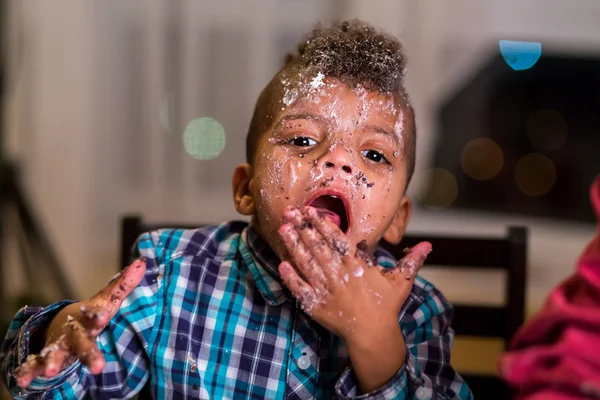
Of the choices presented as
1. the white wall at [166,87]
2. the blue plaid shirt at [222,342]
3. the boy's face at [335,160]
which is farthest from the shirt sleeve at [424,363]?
the white wall at [166,87]

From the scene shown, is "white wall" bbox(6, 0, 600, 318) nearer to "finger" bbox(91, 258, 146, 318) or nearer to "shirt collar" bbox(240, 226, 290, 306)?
"shirt collar" bbox(240, 226, 290, 306)

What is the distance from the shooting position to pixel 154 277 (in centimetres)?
69

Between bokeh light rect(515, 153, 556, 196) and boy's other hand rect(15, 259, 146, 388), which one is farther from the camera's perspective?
bokeh light rect(515, 153, 556, 196)

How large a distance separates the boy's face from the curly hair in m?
0.01

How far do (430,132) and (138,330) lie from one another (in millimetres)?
1299

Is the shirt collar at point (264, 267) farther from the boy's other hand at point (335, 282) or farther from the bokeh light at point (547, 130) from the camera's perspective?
the bokeh light at point (547, 130)

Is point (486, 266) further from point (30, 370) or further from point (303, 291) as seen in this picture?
point (30, 370)

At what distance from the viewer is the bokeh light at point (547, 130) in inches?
Result: 72.6

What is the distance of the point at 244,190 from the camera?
28.4 inches

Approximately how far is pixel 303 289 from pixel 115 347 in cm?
25

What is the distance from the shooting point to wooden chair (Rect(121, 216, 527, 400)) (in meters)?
0.86

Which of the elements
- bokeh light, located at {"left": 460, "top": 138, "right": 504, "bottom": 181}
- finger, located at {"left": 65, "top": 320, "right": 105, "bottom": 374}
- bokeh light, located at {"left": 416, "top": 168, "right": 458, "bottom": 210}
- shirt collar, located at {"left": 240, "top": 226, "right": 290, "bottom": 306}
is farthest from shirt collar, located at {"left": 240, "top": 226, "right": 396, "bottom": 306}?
bokeh light, located at {"left": 460, "top": 138, "right": 504, "bottom": 181}

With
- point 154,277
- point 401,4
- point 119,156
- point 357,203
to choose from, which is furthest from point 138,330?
point 401,4

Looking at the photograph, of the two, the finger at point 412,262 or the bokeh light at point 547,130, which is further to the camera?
the bokeh light at point 547,130
